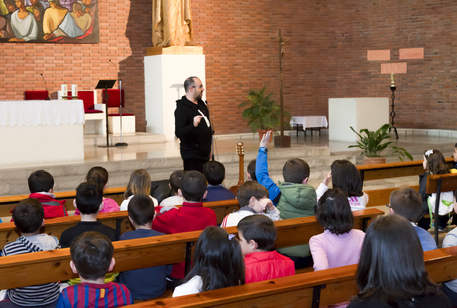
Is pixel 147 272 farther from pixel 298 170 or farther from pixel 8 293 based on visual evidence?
pixel 298 170

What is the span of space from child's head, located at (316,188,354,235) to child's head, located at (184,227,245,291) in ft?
2.30

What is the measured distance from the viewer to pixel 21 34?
31.7ft

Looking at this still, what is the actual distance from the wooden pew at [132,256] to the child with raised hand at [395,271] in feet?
3.96

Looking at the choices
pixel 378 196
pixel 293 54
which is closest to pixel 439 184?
pixel 378 196

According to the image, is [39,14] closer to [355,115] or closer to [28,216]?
[355,115]

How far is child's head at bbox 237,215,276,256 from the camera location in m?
2.24

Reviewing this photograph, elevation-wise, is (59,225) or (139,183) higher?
(139,183)

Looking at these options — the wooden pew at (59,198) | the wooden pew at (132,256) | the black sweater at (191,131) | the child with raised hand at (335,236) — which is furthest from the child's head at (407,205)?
the wooden pew at (59,198)

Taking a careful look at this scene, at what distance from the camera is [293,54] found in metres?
12.6

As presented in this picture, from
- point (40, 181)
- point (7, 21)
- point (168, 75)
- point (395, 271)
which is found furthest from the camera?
point (168, 75)

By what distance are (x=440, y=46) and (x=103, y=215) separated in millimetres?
10355

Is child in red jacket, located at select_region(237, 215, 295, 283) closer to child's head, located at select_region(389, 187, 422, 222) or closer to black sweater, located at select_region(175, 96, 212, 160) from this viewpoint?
child's head, located at select_region(389, 187, 422, 222)

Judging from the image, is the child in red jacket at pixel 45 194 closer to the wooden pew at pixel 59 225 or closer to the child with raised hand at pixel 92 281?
the wooden pew at pixel 59 225

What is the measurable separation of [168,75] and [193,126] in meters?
5.69
